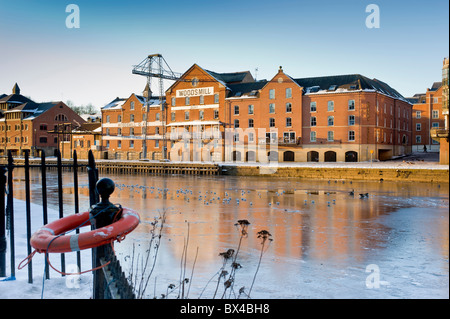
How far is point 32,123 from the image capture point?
8556 centimetres

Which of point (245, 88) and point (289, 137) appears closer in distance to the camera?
point (289, 137)

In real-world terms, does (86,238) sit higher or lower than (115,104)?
lower

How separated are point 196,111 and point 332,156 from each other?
21236 mm

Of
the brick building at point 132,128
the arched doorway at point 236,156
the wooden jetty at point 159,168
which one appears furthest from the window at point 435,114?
the brick building at point 132,128

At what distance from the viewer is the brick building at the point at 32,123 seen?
3369 inches

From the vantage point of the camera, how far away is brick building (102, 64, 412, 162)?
5222 centimetres

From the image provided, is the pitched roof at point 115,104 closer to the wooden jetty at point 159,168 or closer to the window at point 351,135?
the wooden jetty at point 159,168

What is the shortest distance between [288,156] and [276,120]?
5.22m

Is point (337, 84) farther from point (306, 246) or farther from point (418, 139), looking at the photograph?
point (306, 246)

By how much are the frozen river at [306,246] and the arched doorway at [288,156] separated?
30.6 meters

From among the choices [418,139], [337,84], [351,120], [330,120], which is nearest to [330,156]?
[330,120]

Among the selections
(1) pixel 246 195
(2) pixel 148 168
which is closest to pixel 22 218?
(1) pixel 246 195

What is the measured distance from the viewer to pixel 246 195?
2692cm
